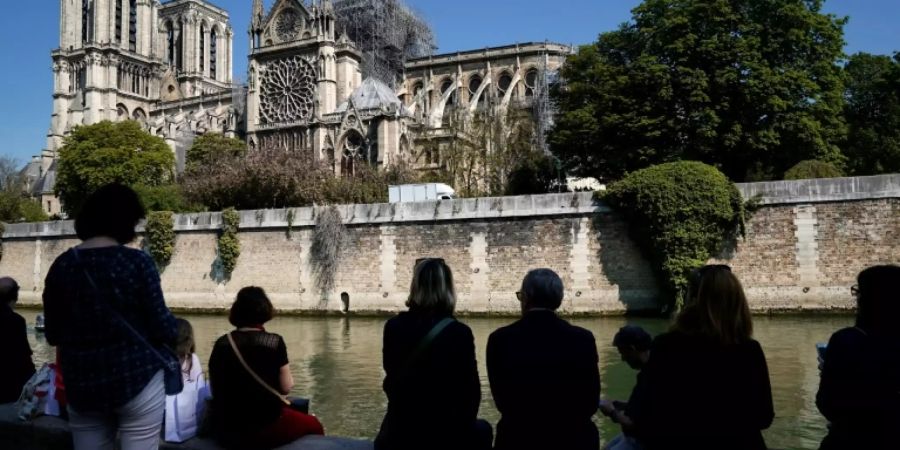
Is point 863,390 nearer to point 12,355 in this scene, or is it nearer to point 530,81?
point 12,355

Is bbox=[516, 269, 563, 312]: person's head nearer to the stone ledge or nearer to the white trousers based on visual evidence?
the stone ledge

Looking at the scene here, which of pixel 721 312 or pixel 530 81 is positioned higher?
pixel 530 81

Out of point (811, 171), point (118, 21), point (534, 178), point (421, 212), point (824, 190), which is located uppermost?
point (118, 21)

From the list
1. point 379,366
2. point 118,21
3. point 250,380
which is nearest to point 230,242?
point 379,366

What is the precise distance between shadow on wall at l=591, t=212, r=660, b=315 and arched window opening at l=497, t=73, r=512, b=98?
32447 millimetres

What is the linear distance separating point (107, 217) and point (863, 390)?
354cm

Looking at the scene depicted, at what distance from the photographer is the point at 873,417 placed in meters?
3.31

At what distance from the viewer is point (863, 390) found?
330 cm

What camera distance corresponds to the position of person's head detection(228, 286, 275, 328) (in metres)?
4.14

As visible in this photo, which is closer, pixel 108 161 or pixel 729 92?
pixel 729 92

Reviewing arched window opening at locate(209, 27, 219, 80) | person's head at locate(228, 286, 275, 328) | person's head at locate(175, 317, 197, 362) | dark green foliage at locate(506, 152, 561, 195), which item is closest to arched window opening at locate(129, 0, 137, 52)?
arched window opening at locate(209, 27, 219, 80)

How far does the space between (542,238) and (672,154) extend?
6003 millimetres

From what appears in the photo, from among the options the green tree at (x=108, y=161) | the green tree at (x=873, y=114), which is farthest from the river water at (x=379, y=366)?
the green tree at (x=108, y=161)

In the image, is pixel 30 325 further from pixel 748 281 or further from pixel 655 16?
pixel 655 16
